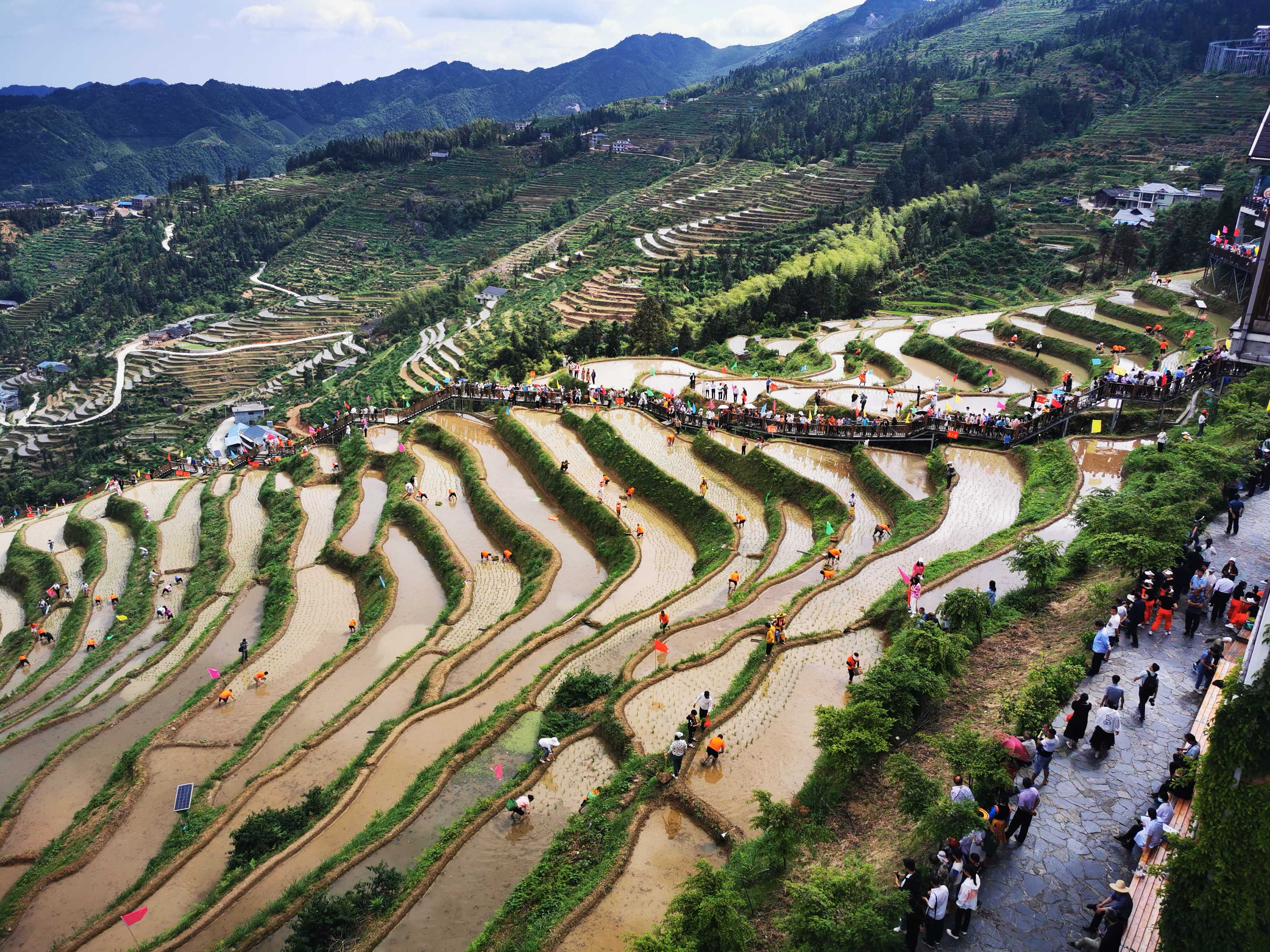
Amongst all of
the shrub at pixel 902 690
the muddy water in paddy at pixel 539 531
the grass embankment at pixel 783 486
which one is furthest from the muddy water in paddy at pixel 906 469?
the shrub at pixel 902 690

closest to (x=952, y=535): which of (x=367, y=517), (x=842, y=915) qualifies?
(x=842, y=915)

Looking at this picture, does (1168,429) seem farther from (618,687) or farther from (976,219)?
(976,219)

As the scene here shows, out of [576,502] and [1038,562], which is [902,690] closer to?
[1038,562]

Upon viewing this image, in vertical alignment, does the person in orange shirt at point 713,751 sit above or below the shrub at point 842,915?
below

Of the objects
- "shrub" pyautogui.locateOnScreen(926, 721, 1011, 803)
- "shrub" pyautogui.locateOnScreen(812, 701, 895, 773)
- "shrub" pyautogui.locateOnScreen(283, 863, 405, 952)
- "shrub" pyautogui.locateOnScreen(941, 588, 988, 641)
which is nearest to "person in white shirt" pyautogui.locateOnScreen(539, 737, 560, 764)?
"shrub" pyautogui.locateOnScreen(283, 863, 405, 952)

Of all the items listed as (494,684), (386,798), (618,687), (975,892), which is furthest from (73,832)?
(975,892)

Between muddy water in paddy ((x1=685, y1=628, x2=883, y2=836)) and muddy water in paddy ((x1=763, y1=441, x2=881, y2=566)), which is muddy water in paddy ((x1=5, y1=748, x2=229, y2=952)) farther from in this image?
muddy water in paddy ((x1=763, y1=441, x2=881, y2=566))

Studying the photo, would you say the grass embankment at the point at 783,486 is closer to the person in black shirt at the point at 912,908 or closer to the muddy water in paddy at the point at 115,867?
the person in black shirt at the point at 912,908

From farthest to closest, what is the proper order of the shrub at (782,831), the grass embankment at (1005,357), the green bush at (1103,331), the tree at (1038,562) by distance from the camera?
the green bush at (1103,331) < the grass embankment at (1005,357) < the tree at (1038,562) < the shrub at (782,831)
